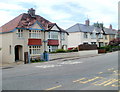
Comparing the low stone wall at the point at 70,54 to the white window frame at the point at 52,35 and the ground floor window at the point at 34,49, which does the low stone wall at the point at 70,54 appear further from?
the white window frame at the point at 52,35

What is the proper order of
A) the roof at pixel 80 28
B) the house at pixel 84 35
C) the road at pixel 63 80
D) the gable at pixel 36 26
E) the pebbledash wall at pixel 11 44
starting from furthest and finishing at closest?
1. the roof at pixel 80 28
2. the house at pixel 84 35
3. the gable at pixel 36 26
4. the pebbledash wall at pixel 11 44
5. the road at pixel 63 80

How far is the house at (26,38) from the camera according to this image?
26.2 meters

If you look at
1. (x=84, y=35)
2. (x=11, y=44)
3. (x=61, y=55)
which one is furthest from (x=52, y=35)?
(x=84, y=35)

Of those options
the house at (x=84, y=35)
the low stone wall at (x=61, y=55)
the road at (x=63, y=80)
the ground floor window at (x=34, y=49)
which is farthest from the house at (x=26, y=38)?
the house at (x=84, y=35)

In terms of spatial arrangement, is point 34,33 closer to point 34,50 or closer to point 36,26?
point 36,26

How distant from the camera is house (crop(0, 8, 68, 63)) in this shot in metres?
26.2

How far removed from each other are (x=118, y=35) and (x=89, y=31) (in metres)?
18.1

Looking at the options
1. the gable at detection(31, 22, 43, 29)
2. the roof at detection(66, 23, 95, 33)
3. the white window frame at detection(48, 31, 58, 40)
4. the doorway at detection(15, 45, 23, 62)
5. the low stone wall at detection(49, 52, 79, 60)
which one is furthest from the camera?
the roof at detection(66, 23, 95, 33)

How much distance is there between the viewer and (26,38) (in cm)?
2752

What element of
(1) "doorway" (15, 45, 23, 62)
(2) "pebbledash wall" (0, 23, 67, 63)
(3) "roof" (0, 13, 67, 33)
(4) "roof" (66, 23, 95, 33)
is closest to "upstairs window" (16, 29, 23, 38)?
(2) "pebbledash wall" (0, 23, 67, 63)

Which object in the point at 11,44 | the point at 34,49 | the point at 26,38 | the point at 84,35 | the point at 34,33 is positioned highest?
the point at 84,35

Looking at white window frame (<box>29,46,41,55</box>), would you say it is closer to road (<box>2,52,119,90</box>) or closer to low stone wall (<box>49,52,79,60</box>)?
low stone wall (<box>49,52,79,60</box>)

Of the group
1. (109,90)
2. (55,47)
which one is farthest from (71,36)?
(109,90)

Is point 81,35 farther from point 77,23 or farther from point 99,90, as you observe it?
point 99,90
